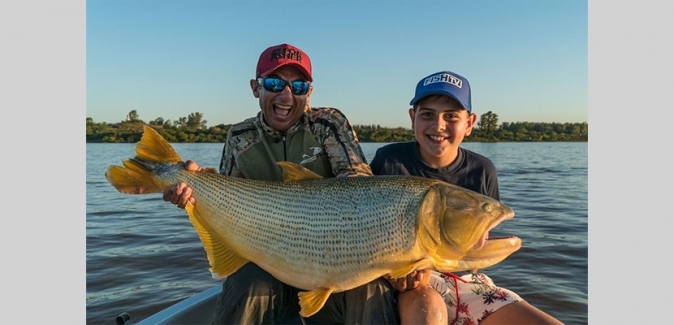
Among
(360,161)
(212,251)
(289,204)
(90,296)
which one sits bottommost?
(90,296)

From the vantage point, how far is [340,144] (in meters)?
4.06

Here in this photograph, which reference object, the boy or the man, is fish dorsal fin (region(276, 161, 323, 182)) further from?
the boy

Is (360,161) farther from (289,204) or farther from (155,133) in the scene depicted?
(155,133)

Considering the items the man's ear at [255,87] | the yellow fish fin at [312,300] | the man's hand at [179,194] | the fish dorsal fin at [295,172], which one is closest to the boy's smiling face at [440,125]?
the fish dorsal fin at [295,172]

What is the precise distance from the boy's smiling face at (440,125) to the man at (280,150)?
57 cm

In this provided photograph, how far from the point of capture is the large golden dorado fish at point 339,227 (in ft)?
10.0

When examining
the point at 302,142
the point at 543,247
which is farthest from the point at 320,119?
the point at 543,247

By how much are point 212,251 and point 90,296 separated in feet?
15.3

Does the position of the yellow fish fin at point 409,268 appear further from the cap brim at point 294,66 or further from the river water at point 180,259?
the river water at point 180,259

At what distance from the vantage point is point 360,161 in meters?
3.96

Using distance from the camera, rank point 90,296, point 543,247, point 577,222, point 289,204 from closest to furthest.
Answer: point 289,204, point 90,296, point 543,247, point 577,222

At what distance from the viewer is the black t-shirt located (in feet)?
13.5

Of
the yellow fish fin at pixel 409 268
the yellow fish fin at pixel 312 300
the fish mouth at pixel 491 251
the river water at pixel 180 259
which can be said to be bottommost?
the river water at pixel 180 259

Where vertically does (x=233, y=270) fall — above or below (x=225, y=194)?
below
